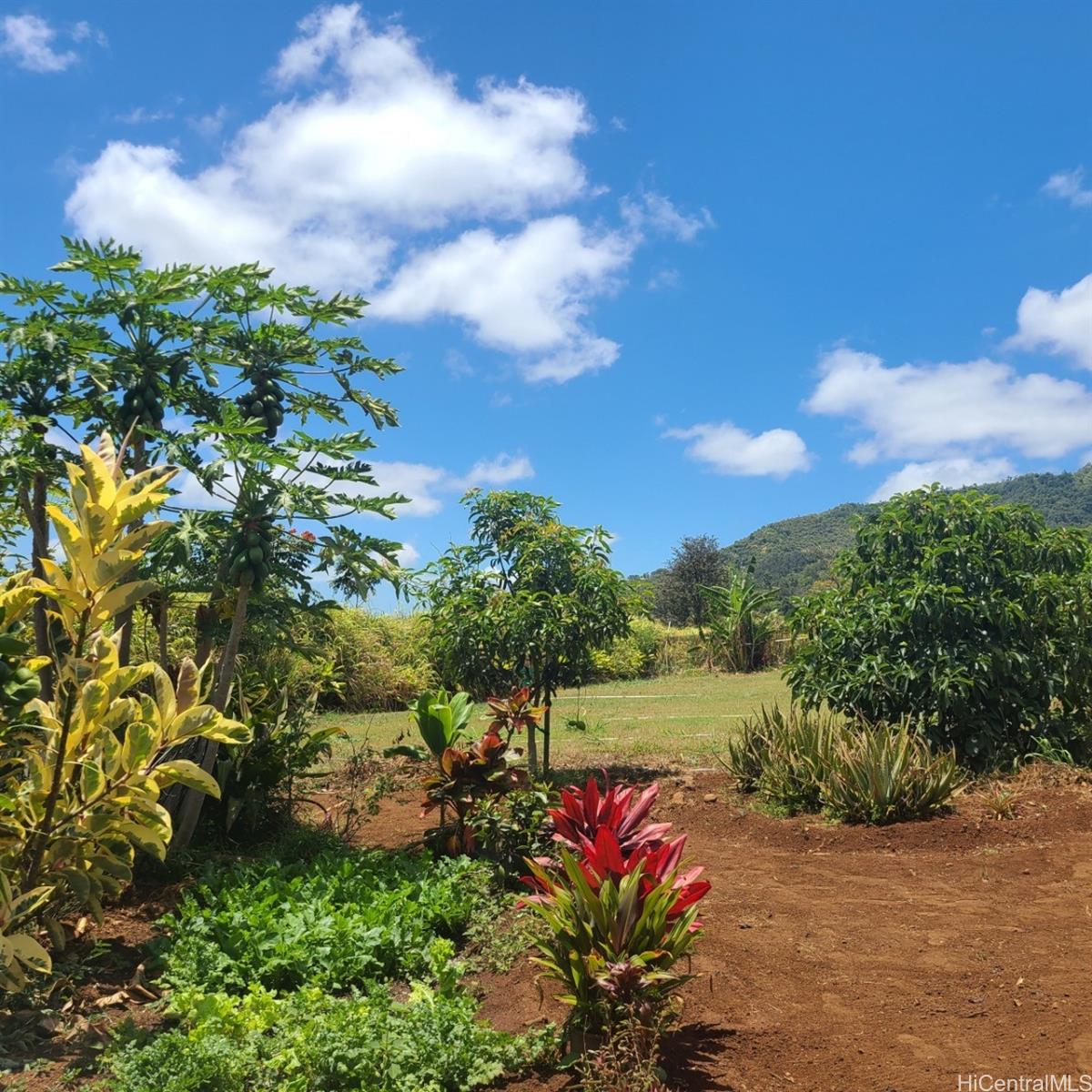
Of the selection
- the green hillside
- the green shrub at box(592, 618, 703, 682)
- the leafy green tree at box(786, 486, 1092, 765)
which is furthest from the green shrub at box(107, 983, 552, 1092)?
the green hillside

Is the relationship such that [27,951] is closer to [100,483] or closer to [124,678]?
[124,678]

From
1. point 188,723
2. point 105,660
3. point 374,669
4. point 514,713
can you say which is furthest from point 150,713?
point 374,669

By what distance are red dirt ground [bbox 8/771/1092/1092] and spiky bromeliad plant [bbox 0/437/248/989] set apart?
0.80 m

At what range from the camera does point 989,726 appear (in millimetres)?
8305

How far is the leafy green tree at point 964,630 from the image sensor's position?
805cm

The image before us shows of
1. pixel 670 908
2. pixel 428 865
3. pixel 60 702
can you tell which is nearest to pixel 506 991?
pixel 670 908

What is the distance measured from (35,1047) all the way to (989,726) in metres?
7.50

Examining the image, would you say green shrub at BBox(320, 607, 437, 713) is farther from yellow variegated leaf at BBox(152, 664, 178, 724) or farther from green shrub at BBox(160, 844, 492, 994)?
yellow variegated leaf at BBox(152, 664, 178, 724)

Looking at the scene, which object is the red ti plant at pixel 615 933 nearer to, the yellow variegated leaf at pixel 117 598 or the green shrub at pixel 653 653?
the yellow variegated leaf at pixel 117 598

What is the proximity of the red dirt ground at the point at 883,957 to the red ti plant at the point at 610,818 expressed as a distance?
0.60 meters

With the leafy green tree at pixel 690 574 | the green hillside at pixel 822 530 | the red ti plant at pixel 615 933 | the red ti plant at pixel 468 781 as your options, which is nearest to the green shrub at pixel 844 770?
the red ti plant at pixel 468 781

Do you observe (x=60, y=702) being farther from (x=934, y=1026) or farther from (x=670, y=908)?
(x=934, y=1026)

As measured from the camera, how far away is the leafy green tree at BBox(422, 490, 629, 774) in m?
8.69

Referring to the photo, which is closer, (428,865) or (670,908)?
(670,908)
